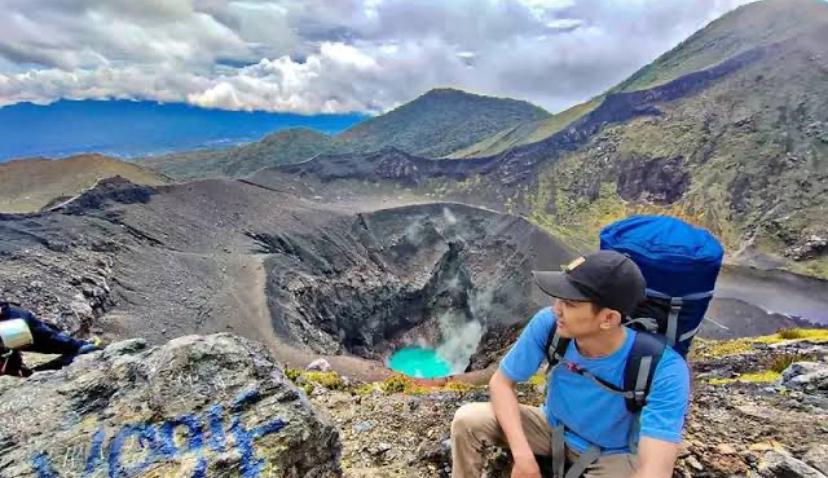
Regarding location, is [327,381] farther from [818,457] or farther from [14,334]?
[818,457]

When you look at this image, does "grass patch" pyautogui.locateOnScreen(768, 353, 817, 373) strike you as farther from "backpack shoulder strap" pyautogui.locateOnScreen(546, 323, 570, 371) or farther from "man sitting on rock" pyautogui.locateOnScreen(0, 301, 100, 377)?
"man sitting on rock" pyautogui.locateOnScreen(0, 301, 100, 377)

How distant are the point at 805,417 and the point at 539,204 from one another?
10105 cm

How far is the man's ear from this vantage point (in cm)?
400

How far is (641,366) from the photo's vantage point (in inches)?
161

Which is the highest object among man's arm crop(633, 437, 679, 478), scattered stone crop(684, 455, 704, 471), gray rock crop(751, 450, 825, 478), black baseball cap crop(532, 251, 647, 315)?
black baseball cap crop(532, 251, 647, 315)

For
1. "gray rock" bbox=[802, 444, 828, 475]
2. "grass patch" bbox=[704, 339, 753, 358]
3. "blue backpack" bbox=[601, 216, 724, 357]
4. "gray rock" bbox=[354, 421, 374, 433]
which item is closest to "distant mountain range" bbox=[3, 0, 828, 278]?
"grass patch" bbox=[704, 339, 753, 358]

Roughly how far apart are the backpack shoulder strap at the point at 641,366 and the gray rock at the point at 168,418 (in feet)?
9.57

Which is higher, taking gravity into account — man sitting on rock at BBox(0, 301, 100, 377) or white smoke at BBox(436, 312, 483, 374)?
man sitting on rock at BBox(0, 301, 100, 377)

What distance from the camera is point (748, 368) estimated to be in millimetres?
13648

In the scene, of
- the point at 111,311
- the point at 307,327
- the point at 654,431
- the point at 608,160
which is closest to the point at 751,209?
the point at 608,160

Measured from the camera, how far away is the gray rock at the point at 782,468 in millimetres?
5547

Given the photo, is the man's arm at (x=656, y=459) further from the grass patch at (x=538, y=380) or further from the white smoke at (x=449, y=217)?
the white smoke at (x=449, y=217)

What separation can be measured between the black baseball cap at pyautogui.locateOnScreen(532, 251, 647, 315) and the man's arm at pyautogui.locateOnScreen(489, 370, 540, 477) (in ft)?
3.85

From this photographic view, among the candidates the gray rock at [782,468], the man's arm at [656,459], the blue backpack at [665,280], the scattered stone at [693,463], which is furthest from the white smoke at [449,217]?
the man's arm at [656,459]
